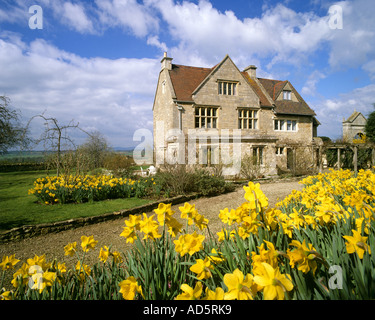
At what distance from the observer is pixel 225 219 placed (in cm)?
196

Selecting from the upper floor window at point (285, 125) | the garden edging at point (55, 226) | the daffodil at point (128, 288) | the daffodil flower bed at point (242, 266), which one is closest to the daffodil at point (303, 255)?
the daffodil flower bed at point (242, 266)

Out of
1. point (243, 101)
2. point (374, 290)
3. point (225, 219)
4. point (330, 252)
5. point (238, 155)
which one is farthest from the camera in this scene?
point (243, 101)

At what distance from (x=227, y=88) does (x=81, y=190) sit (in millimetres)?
15957

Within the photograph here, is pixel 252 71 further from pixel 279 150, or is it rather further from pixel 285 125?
pixel 279 150

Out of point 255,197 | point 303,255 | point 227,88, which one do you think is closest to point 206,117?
point 227,88

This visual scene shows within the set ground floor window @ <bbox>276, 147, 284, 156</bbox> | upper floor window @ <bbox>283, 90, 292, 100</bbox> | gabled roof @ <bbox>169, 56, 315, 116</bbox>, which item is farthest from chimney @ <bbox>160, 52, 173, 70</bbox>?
ground floor window @ <bbox>276, 147, 284, 156</bbox>

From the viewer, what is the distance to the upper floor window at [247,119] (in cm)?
2086

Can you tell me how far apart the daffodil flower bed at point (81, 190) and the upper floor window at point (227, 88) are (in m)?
13.3

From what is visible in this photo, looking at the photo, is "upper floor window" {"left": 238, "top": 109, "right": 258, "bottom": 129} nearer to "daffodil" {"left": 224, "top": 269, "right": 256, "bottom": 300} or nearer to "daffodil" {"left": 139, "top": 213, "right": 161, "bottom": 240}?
"daffodil" {"left": 139, "top": 213, "right": 161, "bottom": 240}

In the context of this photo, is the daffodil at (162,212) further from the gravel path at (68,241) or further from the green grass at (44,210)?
the green grass at (44,210)

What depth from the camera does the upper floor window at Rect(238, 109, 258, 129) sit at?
20859mm

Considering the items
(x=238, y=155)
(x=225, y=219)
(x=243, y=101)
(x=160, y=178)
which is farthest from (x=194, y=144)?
(x=225, y=219)
